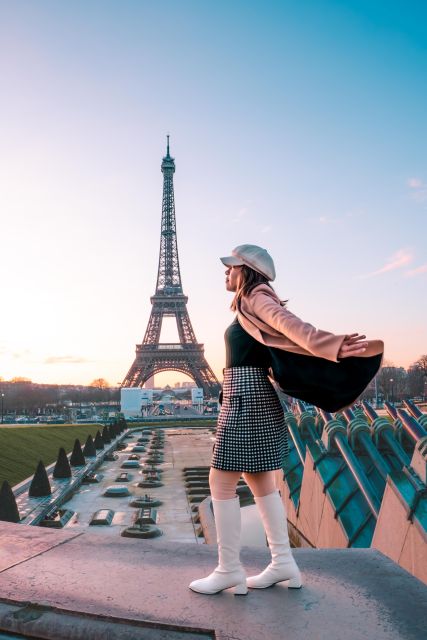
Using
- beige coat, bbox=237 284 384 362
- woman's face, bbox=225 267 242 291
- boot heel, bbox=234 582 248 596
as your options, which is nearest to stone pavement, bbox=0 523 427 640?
boot heel, bbox=234 582 248 596

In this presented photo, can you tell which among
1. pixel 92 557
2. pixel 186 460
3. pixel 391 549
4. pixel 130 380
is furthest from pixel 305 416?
pixel 130 380

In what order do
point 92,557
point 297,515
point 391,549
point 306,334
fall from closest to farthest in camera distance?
point 306,334 → point 92,557 → point 391,549 → point 297,515

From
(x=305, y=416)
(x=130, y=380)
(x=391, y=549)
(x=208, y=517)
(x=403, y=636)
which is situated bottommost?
(x=208, y=517)

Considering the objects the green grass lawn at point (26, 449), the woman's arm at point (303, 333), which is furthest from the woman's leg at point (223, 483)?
the green grass lawn at point (26, 449)

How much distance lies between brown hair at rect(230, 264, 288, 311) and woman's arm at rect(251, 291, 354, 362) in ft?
0.64

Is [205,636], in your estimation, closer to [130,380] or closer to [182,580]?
[182,580]

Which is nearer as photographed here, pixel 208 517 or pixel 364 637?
pixel 364 637

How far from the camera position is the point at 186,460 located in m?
33.2

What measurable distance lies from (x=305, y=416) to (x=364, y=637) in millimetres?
13478

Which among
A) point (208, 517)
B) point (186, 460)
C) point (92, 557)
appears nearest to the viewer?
point (92, 557)

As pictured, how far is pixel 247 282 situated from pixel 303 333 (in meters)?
0.81

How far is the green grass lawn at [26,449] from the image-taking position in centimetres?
2347

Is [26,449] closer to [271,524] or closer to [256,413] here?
[271,524]

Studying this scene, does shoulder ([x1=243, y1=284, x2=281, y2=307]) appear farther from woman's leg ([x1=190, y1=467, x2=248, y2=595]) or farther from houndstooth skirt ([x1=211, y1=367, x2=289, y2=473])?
woman's leg ([x1=190, y1=467, x2=248, y2=595])
